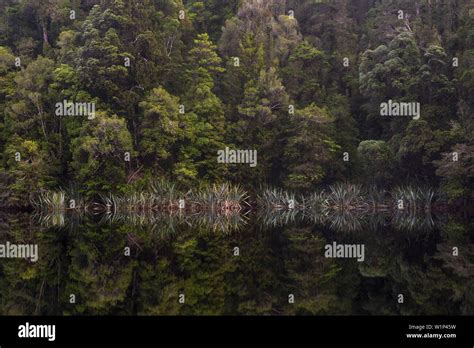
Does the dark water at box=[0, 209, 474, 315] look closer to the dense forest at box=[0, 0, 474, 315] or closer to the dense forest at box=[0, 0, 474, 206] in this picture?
the dense forest at box=[0, 0, 474, 315]

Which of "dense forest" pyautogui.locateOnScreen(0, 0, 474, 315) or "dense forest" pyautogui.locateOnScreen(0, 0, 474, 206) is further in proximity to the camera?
"dense forest" pyautogui.locateOnScreen(0, 0, 474, 206)

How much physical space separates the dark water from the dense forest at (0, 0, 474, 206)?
6244 millimetres

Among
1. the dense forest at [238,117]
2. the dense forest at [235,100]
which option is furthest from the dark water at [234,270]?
the dense forest at [235,100]

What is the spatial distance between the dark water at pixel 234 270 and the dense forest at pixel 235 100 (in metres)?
6.24

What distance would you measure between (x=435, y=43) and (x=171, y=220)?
13377 mm

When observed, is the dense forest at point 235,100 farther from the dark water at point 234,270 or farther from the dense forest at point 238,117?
the dark water at point 234,270

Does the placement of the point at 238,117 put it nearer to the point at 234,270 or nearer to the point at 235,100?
the point at 235,100

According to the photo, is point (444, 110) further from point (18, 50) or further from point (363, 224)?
point (18, 50)

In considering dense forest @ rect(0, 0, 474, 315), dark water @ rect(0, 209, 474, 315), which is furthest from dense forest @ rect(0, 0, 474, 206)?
dark water @ rect(0, 209, 474, 315)

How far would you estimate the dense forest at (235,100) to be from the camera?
1040 inches

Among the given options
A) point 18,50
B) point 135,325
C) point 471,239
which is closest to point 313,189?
point 471,239

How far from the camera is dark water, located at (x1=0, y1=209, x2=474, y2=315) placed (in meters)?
9.88

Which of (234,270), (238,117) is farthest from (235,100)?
(234,270)

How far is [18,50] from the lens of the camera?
105ft
